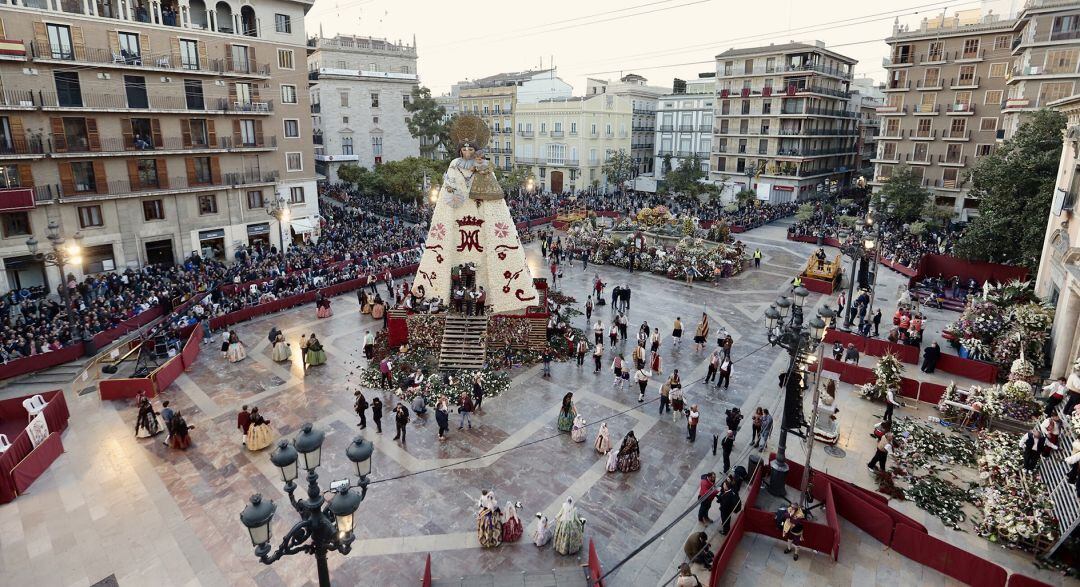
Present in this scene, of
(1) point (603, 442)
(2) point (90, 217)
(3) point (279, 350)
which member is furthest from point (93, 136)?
(1) point (603, 442)

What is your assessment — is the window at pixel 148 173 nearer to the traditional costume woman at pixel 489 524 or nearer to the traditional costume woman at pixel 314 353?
the traditional costume woman at pixel 314 353

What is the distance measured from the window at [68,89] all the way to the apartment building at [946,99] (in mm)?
53164

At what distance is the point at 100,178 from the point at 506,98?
138ft

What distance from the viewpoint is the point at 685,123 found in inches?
2329

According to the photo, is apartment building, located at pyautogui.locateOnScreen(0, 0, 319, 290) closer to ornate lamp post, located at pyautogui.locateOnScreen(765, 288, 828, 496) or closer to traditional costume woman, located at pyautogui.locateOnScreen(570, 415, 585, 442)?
traditional costume woman, located at pyautogui.locateOnScreen(570, 415, 585, 442)

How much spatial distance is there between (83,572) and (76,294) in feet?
65.0

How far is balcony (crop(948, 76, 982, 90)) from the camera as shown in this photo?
1637 inches

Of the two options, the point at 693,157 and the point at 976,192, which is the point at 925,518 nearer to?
the point at 976,192

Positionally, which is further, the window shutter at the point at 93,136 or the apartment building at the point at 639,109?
the apartment building at the point at 639,109

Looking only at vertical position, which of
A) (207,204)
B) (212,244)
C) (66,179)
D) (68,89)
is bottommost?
(212,244)

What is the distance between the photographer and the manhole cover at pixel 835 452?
14133 mm

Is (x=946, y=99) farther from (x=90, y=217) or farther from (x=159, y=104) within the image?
(x=90, y=217)

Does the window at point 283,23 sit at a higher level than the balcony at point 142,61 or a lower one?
higher

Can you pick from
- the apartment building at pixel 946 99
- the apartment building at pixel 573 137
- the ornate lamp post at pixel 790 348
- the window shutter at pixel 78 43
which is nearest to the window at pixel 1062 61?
the apartment building at pixel 946 99
